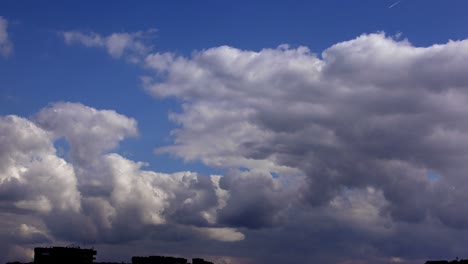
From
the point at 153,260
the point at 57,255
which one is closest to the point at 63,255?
the point at 57,255

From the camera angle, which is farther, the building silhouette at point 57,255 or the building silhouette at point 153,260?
the building silhouette at point 153,260

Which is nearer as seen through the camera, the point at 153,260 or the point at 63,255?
the point at 63,255

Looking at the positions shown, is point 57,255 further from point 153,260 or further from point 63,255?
point 153,260

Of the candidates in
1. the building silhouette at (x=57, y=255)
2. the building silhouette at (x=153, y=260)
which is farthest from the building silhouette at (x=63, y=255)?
the building silhouette at (x=153, y=260)

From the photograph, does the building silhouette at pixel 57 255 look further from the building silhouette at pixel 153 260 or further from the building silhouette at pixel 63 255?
the building silhouette at pixel 153 260

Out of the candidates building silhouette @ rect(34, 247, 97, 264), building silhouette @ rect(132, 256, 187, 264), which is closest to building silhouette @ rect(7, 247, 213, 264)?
building silhouette @ rect(34, 247, 97, 264)

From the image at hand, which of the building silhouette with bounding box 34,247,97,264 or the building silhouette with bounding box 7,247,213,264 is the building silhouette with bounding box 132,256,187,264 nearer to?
the building silhouette with bounding box 7,247,213,264

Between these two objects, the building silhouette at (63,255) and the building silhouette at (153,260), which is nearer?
the building silhouette at (63,255)

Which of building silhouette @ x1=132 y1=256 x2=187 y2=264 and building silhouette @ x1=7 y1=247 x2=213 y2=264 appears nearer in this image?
building silhouette @ x1=7 y1=247 x2=213 y2=264

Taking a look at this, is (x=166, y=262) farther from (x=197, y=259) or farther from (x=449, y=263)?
(x=449, y=263)

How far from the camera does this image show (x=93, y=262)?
47938 millimetres

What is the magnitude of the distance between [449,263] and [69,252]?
31.0m

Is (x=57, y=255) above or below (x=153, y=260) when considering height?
above

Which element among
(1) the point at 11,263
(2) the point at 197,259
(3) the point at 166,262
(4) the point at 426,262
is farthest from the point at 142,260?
(4) the point at 426,262
